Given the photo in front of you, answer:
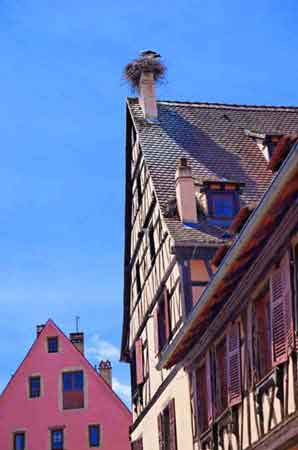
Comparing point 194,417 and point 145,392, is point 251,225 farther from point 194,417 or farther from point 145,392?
point 145,392

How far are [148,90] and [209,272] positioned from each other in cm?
791

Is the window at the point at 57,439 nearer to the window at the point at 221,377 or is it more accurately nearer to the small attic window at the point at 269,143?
the small attic window at the point at 269,143

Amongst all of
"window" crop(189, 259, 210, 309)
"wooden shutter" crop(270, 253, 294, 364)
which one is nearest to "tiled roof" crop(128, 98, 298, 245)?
"window" crop(189, 259, 210, 309)

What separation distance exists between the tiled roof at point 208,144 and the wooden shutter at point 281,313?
26.5 feet

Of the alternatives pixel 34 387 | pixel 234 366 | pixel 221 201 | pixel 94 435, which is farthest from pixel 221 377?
pixel 34 387

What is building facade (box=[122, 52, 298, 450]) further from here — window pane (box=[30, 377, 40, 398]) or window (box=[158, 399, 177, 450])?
window pane (box=[30, 377, 40, 398])

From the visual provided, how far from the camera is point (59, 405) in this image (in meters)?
38.9

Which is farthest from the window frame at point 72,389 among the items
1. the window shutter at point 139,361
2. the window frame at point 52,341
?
the window shutter at point 139,361

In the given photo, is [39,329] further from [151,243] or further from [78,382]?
[151,243]

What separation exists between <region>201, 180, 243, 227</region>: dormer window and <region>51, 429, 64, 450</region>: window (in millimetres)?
18999

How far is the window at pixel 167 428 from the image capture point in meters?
20.5

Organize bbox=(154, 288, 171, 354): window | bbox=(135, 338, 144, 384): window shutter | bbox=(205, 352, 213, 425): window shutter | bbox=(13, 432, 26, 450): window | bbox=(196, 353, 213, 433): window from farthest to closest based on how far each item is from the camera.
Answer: bbox=(13, 432, 26, 450): window
bbox=(135, 338, 144, 384): window shutter
bbox=(154, 288, 171, 354): window
bbox=(196, 353, 213, 433): window
bbox=(205, 352, 213, 425): window shutter

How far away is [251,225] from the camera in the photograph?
40.0 ft

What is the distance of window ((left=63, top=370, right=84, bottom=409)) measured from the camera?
39.0m
